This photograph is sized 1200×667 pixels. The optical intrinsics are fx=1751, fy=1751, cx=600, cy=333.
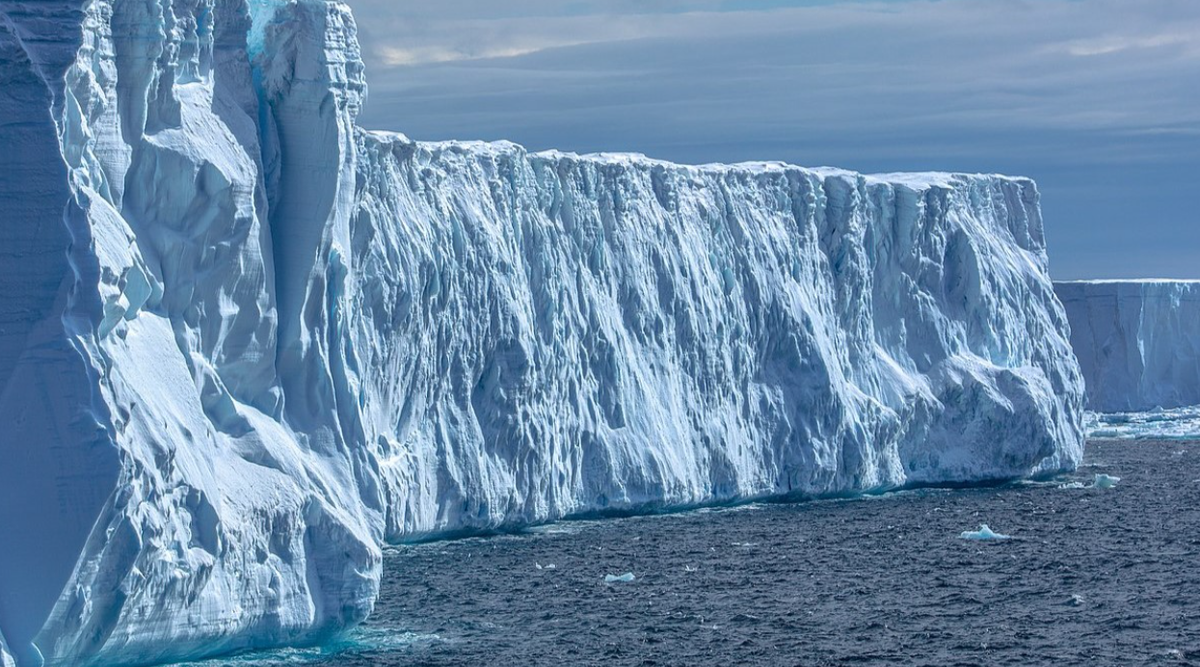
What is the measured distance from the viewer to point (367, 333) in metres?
19.9

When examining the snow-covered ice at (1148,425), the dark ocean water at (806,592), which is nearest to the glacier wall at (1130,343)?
the snow-covered ice at (1148,425)

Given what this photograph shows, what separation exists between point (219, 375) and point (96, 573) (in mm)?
3245

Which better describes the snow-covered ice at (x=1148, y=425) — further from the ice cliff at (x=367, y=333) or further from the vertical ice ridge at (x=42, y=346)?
the vertical ice ridge at (x=42, y=346)

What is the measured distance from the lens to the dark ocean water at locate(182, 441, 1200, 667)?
1527 cm

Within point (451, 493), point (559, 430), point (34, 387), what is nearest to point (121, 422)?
point (34, 387)

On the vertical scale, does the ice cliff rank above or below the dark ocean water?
above

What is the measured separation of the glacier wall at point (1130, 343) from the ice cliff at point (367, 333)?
16566 mm

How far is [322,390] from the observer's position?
51.4 feet

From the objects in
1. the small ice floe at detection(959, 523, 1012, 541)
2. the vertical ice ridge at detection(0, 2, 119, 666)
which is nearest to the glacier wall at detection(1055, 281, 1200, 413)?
the small ice floe at detection(959, 523, 1012, 541)

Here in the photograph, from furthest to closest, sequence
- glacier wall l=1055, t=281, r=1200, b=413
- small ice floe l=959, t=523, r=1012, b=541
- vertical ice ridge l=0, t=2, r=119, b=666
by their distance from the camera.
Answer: glacier wall l=1055, t=281, r=1200, b=413 → small ice floe l=959, t=523, r=1012, b=541 → vertical ice ridge l=0, t=2, r=119, b=666

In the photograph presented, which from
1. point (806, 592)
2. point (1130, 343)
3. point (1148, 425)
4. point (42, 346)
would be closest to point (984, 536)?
point (806, 592)

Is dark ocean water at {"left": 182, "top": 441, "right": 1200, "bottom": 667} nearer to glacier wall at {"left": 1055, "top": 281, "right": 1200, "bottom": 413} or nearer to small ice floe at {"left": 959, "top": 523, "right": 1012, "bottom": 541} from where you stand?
small ice floe at {"left": 959, "top": 523, "right": 1012, "bottom": 541}

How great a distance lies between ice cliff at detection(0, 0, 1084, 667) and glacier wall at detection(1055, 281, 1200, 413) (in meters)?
16.6

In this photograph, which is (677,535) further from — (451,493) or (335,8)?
(335,8)
